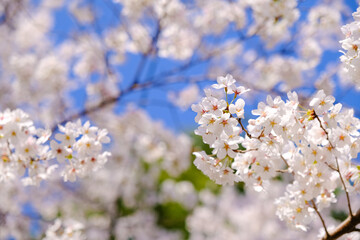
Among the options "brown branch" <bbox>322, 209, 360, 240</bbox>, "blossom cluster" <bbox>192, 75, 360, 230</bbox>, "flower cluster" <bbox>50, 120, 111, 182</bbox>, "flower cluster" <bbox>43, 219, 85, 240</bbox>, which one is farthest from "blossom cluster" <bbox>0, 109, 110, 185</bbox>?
"brown branch" <bbox>322, 209, 360, 240</bbox>

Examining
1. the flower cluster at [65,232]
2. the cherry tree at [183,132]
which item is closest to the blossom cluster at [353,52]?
the cherry tree at [183,132]

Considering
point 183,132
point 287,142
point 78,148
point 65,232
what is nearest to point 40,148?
point 78,148

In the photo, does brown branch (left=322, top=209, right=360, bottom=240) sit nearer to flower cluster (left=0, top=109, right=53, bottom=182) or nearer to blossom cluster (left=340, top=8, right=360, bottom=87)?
blossom cluster (left=340, top=8, right=360, bottom=87)

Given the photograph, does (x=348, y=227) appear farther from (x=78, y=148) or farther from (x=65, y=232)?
(x=65, y=232)

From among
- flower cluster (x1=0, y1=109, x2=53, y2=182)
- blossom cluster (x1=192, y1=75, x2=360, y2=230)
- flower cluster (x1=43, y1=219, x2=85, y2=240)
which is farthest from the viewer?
flower cluster (x1=43, y1=219, x2=85, y2=240)

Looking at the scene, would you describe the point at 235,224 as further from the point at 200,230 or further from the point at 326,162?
the point at 326,162

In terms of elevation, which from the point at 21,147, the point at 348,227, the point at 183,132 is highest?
the point at 183,132
